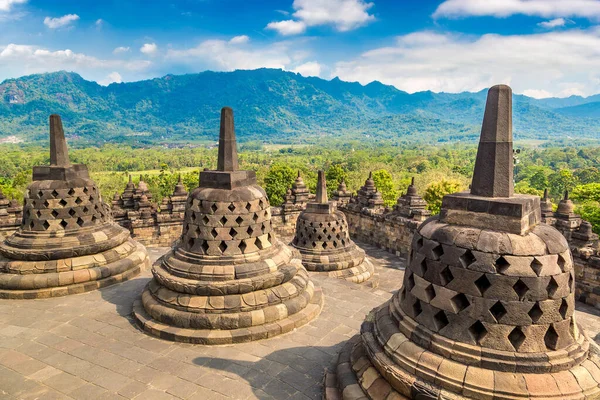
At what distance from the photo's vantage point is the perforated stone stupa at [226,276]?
615cm

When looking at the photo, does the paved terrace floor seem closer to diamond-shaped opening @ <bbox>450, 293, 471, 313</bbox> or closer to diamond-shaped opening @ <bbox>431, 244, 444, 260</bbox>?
diamond-shaped opening @ <bbox>450, 293, 471, 313</bbox>

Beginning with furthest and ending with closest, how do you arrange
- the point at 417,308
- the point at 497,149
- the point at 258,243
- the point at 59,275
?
the point at 59,275 < the point at 258,243 < the point at 417,308 < the point at 497,149

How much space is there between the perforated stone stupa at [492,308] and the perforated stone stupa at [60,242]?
6.77 meters

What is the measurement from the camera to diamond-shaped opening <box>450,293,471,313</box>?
3451 mm

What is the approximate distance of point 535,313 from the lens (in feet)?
11.0

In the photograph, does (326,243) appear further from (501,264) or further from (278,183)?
(278,183)

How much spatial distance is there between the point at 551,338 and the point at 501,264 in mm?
846

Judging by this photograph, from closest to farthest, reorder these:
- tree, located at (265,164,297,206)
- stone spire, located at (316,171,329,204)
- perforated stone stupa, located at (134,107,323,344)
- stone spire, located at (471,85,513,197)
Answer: stone spire, located at (471,85,513,197) < perforated stone stupa, located at (134,107,323,344) < stone spire, located at (316,171,329,204) < tree, located at (265,164,297,206)

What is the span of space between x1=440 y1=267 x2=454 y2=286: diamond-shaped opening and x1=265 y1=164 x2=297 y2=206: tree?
42.4m

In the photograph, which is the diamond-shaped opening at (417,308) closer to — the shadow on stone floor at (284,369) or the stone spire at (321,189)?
the shadow on stone floor at (284,369)

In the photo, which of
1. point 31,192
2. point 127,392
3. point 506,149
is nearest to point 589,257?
point 506,149

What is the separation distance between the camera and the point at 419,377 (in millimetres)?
3441

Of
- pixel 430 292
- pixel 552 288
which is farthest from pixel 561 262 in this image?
pixel 430 292

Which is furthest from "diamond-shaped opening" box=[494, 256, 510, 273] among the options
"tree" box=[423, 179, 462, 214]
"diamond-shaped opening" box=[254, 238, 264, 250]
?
"tree" box=[423, 179, 462, 214]
